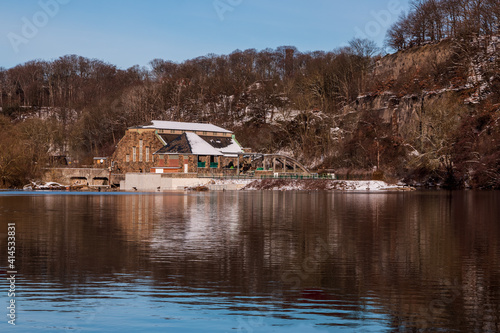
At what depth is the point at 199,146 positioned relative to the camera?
8831 cm

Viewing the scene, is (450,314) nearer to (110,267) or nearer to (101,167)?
(110,267)

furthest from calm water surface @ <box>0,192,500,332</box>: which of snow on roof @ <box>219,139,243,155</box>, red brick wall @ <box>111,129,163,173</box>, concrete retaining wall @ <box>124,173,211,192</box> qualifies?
red brick wall @ <box>111,129,163,173</box>

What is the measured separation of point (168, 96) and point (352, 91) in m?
49.4

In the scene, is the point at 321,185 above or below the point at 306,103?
below

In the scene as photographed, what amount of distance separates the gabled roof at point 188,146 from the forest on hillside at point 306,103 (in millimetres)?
19271

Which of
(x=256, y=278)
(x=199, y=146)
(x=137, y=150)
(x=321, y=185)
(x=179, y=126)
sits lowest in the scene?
(x=256, y=278)

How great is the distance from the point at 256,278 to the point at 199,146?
74.8 meters

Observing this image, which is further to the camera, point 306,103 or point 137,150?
point 306,103

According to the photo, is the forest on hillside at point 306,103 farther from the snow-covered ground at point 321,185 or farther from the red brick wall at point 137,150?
the red brick wall at point 137,150

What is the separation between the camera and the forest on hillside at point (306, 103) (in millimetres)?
75125

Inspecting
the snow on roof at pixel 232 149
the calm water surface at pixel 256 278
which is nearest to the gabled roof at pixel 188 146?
the snow on roof at pixel 232 149

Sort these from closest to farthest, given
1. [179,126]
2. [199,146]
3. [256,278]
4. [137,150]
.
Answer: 1. [256,278]
2. [199,146]
3. [137,150]
4. [179,126]

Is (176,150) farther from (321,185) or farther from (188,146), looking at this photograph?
(321,185)

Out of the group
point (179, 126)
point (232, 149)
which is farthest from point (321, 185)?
point (179, 126)
